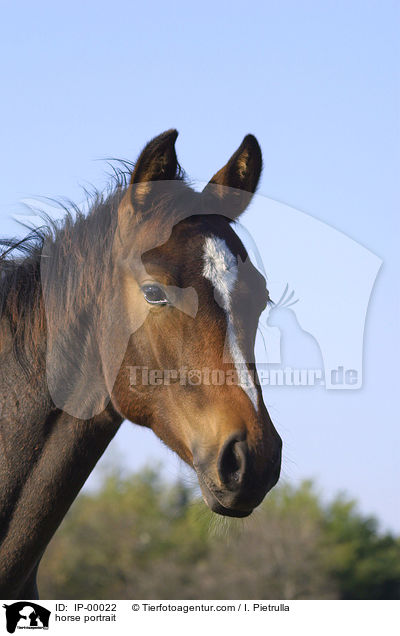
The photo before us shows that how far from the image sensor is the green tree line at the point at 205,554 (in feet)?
185

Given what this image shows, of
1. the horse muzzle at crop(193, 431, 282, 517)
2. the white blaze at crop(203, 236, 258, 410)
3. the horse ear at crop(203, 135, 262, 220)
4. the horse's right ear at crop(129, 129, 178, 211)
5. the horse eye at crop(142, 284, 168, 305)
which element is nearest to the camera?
the horse muzzle at crop(193, 431, 282, 517)

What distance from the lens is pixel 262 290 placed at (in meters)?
4.17

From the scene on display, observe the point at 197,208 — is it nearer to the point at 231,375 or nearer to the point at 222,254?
the point at 222,254

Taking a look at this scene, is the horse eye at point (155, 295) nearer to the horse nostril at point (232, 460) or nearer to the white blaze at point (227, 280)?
the white blaze at point (227, 280)

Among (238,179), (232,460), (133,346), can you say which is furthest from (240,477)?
(238,179)

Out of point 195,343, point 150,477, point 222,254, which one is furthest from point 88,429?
point 150,477

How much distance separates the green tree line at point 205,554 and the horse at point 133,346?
51.1m

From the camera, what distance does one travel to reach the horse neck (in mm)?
4148

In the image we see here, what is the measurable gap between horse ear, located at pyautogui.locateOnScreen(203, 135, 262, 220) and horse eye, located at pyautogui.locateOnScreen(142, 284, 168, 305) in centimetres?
91

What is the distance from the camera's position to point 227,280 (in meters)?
3.93

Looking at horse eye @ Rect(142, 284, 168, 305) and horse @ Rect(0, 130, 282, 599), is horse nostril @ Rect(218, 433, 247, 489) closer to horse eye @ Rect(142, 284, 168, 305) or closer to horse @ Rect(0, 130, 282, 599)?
horse @ Rect(0, 130, 282, 599)

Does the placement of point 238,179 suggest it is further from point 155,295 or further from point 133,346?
point 133,346

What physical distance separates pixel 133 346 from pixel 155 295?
1.15 ft
